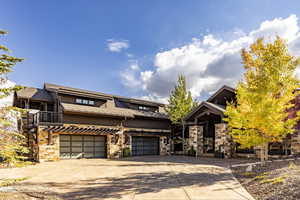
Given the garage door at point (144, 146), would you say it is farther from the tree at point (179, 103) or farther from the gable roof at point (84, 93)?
the gable roof at point (84, 93)

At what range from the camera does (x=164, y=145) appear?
24609 mm

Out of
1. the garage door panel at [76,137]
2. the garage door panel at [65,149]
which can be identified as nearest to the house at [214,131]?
the garage door panel at [76,137]

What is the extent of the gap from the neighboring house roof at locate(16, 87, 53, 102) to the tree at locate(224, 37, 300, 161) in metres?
16.5

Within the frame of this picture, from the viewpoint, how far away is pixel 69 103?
757 inches

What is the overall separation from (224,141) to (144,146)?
30.8ft

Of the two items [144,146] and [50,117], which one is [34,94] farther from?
[144,146]

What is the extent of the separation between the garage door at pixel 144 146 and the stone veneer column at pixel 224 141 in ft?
27.1

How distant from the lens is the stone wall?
1630cm

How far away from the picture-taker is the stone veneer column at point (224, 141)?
1783 cm

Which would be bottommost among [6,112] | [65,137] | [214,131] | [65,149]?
[65,149]

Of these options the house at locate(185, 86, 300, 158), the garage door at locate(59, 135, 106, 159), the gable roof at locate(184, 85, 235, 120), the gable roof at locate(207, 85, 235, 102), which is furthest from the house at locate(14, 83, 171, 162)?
the gable roof at locate(207, 85, 235, 102)

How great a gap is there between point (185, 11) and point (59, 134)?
47.3 feet

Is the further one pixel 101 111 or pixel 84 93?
pixel 84 93

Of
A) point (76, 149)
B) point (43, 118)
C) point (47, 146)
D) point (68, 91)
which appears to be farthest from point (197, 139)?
point (43, 118)
